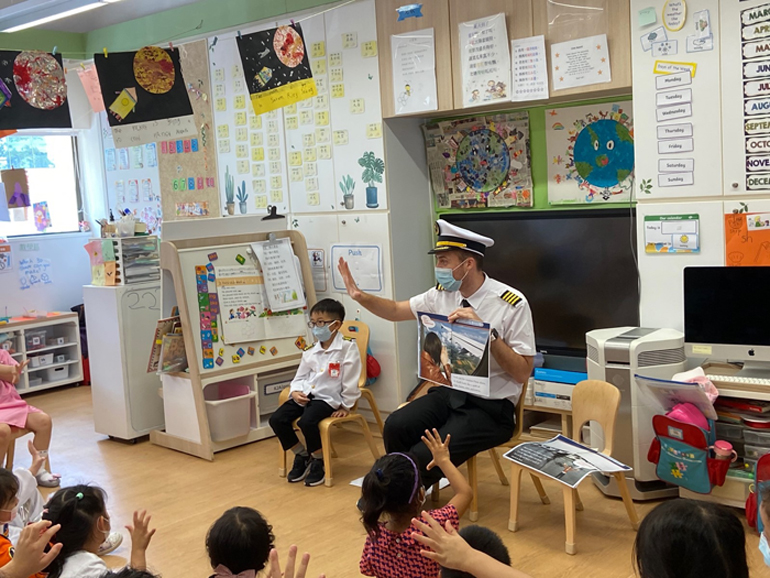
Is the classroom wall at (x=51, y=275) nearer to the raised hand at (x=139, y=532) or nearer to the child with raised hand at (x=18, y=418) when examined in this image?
the child with raised hand at (x=18, y=418)

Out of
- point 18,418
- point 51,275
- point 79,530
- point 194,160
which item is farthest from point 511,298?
point 51,275

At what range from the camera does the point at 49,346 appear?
691cm

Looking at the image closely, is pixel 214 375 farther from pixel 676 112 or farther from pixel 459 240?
pixel 676 112

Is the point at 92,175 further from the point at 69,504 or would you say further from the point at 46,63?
the point at 69,504

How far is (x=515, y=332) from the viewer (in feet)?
12.0

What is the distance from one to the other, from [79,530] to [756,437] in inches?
109

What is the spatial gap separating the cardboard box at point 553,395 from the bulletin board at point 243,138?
218 centimetres

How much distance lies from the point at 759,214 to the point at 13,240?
605 centimetres

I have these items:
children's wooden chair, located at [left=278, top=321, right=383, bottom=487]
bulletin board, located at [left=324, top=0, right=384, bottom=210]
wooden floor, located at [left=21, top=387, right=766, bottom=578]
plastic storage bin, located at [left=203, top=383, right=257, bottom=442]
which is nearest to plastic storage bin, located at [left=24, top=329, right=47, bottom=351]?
wooden floor, located at [left=21, top=387, right=766, bottom=578]

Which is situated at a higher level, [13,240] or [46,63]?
[46,63]

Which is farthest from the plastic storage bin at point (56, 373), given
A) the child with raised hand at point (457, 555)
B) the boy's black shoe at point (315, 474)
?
the child with raised hand at point (457, 555)

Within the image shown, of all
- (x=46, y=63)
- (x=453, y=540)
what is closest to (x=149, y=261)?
(x=46, y=63)

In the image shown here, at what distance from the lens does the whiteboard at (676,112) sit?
3652mm

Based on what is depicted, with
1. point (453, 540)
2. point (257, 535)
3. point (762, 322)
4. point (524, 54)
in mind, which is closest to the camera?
point (453, 540)
